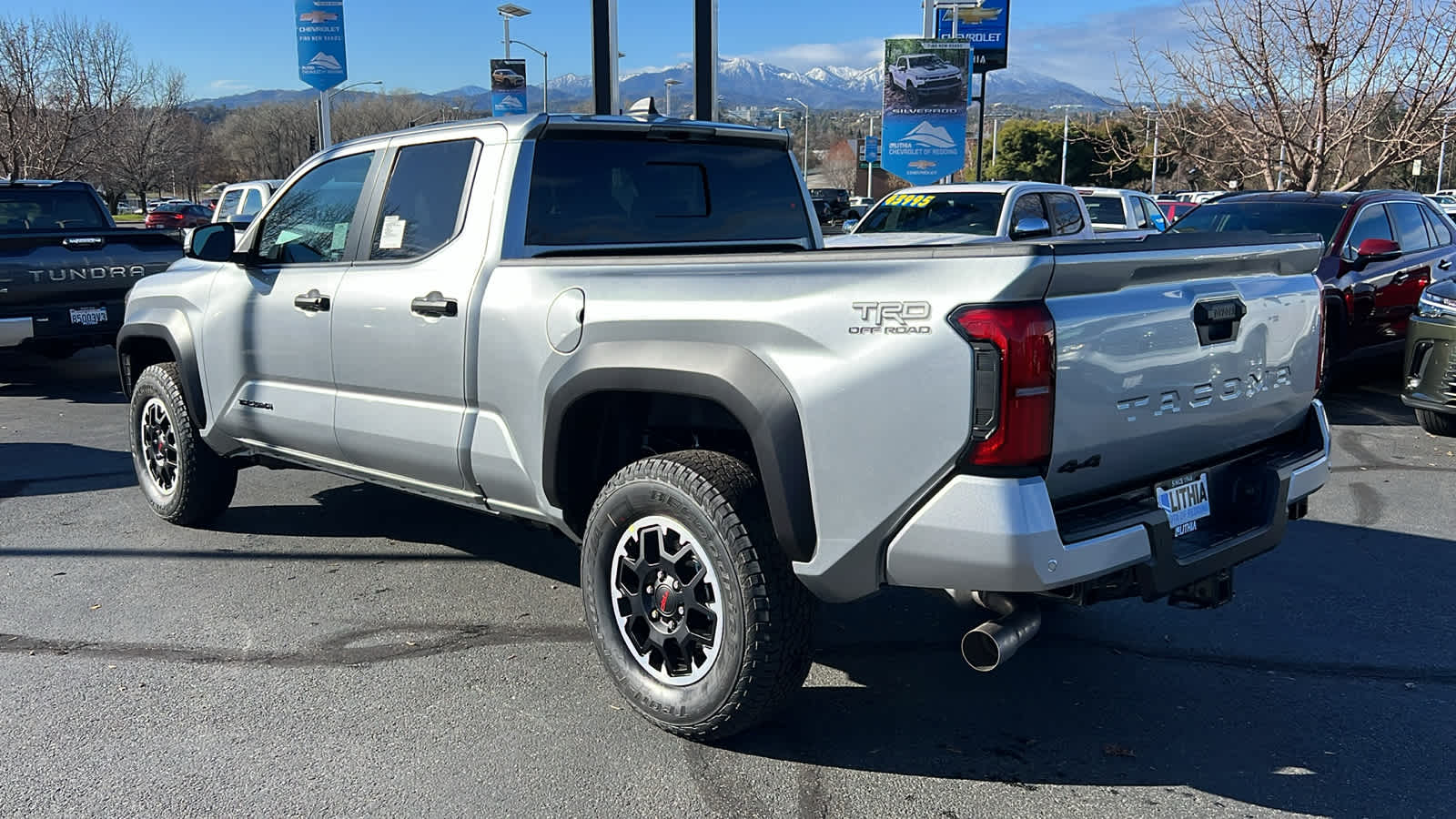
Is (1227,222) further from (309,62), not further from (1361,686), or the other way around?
(309,62)

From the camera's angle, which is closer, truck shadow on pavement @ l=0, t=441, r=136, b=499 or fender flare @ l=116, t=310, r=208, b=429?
fender flare @ l=116, t=310, r=208, b=429

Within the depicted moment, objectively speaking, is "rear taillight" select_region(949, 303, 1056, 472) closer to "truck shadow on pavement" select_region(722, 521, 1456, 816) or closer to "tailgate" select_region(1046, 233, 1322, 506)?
"tailgate" select_region(1046, 233, 1322, 506)

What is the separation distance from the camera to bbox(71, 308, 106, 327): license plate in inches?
386

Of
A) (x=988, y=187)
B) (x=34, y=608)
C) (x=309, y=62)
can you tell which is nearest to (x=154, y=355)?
(x=34, y=608)

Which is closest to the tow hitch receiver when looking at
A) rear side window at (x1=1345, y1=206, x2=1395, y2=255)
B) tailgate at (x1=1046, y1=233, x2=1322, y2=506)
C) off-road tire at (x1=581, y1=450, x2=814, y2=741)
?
tailgate at (x1=1046, y1=233, x2=1322, y2=506)

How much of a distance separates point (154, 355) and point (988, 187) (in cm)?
871

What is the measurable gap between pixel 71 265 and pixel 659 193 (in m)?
7.36

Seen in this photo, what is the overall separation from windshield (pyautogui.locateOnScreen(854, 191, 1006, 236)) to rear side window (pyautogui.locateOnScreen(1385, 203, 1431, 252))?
3623 mm

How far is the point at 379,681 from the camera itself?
4086 mm

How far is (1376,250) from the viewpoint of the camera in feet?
30.2

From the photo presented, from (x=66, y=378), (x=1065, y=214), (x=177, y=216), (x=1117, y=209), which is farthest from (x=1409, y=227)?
(x=177, y=216)

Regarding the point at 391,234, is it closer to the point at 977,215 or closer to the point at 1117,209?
the point at 977,215

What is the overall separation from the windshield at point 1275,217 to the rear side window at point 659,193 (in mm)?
5741

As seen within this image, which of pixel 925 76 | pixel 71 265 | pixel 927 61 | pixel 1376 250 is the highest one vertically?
pixel 927 61
